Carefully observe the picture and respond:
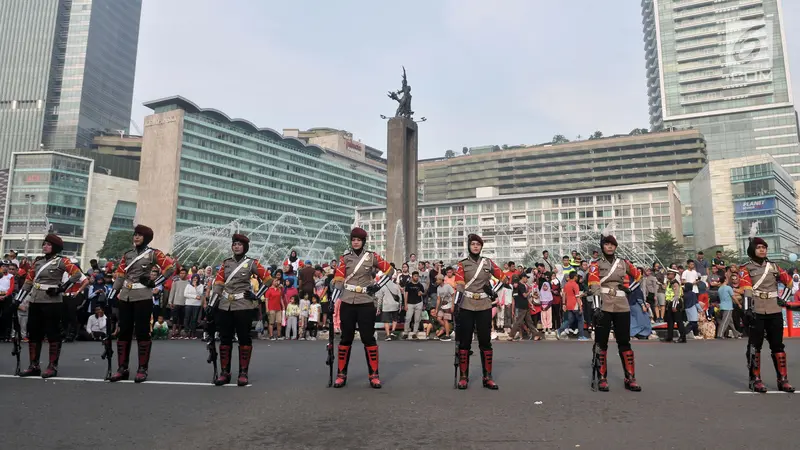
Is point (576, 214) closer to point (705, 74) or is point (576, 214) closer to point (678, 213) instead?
point (678, 213)

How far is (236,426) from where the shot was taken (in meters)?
5.34

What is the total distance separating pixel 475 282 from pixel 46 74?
162851 mm

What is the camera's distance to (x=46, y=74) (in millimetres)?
139250

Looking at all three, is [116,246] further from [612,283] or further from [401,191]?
[612,283]

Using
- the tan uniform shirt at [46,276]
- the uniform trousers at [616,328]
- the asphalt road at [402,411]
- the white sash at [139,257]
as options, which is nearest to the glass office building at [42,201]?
the tan uniform shirt at [46,276]

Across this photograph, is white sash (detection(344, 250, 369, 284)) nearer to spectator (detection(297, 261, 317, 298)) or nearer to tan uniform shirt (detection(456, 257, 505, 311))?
tan uniform shirt (detection(456, 257, 505, 311))

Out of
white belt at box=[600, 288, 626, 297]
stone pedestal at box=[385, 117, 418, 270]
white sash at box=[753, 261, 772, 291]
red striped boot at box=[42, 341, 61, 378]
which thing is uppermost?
stone pedestal at box=[385, 117, 418, 270]

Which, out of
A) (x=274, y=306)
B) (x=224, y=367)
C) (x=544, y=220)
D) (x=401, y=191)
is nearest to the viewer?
(x=224, y=367)

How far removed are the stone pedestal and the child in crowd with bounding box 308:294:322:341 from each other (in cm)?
937

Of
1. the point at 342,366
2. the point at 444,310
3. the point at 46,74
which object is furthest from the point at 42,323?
the point at 46,74

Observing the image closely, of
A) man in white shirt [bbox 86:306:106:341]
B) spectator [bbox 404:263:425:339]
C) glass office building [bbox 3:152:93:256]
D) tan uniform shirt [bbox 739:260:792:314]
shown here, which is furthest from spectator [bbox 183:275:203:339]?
glass office building [bbox 3:152:93:256]

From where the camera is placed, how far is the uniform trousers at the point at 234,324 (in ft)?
26.4

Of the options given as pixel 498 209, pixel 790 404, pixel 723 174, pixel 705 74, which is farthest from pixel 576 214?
pixel 790 404

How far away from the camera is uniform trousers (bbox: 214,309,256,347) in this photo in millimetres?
8047
